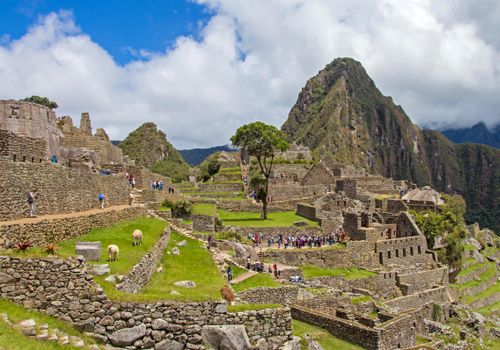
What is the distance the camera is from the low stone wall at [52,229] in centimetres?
1168

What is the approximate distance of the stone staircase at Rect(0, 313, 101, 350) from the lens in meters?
8.40

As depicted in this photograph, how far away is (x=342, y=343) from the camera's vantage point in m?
18.4

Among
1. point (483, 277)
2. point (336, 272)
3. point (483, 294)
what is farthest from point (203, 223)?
point (483, 277)

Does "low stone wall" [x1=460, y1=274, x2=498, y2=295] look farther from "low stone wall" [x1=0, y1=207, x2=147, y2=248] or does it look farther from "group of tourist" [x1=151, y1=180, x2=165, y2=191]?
"low stone wall" [x1=0, y1=207, x2=147, y2=248]

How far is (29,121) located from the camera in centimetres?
2495

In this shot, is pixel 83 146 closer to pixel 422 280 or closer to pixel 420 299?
pixel 420 299

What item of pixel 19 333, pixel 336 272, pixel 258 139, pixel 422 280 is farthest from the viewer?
pixel 258 139

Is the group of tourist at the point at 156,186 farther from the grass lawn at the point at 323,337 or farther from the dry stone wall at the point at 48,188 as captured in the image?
the grass lawn at the point at 323,337

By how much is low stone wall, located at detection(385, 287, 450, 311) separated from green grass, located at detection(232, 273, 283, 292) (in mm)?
9307

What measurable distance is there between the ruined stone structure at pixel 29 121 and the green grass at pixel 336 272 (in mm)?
16636

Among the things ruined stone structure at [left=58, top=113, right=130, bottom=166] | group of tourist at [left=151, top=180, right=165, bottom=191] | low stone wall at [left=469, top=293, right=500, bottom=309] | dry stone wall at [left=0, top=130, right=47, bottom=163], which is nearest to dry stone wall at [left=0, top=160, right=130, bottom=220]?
dry stone wall at [left=0, top=130, right=47, bottom=163]

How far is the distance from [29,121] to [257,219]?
22.8 m

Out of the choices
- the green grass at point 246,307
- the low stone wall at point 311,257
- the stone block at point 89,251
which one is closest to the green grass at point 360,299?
the low stone wall at point 311,257

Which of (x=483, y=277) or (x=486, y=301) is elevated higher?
(x=483, y=277)
